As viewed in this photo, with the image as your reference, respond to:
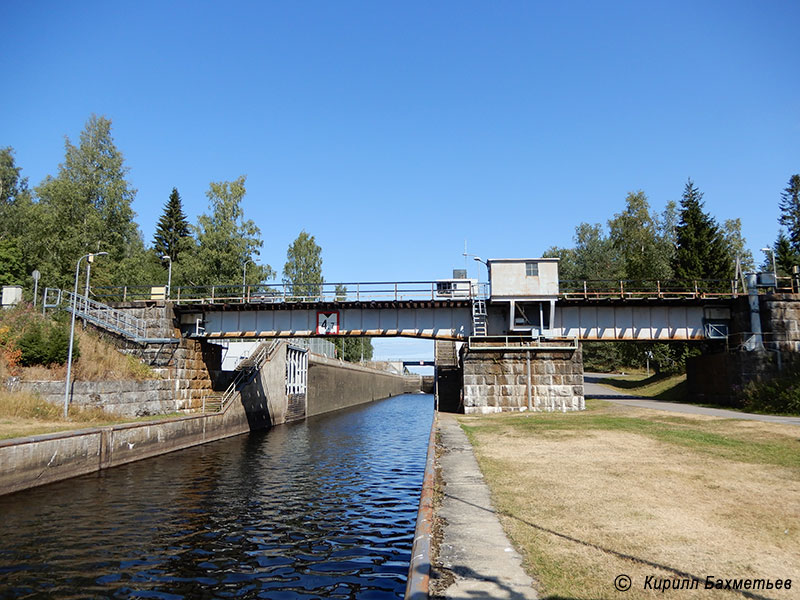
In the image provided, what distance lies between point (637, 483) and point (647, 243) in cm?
7085

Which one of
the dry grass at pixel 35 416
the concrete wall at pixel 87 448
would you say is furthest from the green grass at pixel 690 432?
the dry grass at pixel 35 416

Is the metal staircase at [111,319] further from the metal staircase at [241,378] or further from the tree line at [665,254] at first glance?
the tree line at [665,254]

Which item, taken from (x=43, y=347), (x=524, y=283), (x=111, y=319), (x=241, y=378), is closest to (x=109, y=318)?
(x=111, y=319)

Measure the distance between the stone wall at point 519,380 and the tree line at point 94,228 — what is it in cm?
2025

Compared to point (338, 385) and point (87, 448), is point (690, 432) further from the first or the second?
point (338, 385)

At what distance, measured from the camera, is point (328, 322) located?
39812 millimetres

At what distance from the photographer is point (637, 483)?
469 inches

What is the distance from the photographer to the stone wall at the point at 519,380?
118 ft

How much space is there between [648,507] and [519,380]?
1054 inches

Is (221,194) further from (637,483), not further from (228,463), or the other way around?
(637,483)

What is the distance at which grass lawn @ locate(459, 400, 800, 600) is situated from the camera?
6770 millimetres

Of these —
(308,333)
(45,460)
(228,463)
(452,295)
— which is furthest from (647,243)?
(45,460)

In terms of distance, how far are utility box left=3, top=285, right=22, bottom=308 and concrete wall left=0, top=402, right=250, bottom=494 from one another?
1516cm

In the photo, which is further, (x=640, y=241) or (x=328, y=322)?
(x=640, y=241)
